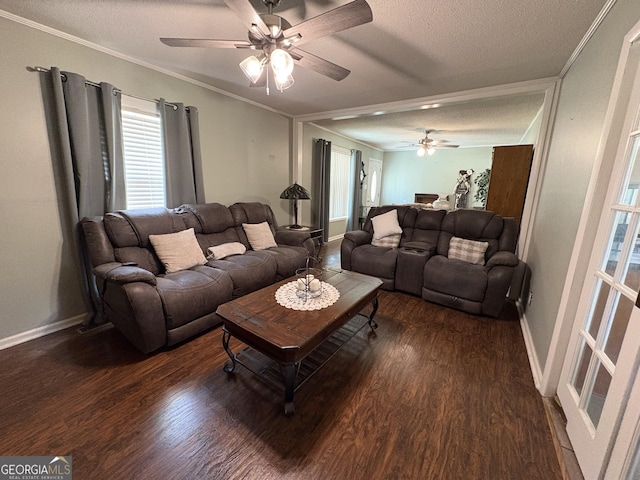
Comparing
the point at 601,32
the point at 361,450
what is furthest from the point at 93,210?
the point at 601,32

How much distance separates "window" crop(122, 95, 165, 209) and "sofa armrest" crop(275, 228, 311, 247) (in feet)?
4.85

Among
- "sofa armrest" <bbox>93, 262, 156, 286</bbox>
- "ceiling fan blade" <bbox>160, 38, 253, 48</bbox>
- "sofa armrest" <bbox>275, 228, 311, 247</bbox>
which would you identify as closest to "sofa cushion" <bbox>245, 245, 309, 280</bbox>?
"sofa armrest" <bbox>275, 228, 311, 247</bbox>

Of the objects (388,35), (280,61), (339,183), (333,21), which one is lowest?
(339,183)

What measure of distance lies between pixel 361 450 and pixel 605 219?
1709 millimetres

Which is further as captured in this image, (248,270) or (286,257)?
(286,257)

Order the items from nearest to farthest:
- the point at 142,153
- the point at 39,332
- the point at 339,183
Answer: the point at 39,332 < the point at 142,153 < the point at 339,183

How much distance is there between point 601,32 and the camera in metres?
1.65

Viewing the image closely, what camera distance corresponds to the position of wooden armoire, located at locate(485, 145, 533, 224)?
3.08 metres

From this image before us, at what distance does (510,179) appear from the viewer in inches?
126

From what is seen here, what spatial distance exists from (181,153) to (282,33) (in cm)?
201

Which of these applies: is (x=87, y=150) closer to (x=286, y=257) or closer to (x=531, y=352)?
(x=286, y=257)

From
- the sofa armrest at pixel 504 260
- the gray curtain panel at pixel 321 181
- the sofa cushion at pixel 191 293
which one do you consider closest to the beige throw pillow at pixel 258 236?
the sofa cushion at pixel 191 293

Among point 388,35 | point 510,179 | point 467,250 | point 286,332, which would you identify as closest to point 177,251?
point 286,332

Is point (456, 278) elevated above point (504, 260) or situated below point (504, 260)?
below
